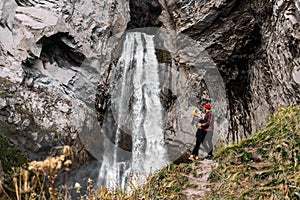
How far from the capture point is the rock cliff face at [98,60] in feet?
35.3

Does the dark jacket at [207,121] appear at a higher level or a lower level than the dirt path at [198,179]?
higher

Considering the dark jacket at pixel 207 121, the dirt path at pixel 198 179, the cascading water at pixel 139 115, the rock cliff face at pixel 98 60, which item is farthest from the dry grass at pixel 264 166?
the cascading water at pixel 139 115

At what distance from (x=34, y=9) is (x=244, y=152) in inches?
446

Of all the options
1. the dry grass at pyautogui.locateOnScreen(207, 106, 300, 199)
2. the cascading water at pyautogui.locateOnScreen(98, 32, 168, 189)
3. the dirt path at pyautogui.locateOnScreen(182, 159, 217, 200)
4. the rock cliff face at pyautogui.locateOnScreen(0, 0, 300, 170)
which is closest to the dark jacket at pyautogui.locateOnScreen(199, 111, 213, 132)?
the dry grass at pyautogui.locateOnScreen(207, 106, 300, 199)

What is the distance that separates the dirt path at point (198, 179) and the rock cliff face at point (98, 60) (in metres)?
5.39

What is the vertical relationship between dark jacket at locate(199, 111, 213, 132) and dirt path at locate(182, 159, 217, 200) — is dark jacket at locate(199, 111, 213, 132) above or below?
above

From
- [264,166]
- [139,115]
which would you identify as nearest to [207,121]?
[264,166]

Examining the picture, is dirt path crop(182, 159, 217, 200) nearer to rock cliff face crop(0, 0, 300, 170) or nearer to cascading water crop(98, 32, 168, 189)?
rock cliff face crop(0, 0, 300, 170)

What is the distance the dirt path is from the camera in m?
4.19

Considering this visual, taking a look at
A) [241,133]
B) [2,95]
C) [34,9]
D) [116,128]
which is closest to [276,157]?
[241,133]

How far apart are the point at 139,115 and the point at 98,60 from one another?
3.27 m

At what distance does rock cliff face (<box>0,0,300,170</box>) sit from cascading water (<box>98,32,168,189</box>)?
28.9 inches

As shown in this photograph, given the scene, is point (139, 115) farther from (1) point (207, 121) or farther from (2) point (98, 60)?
(1) point (207, 121)

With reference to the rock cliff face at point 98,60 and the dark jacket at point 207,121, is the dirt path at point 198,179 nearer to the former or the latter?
the dark jacket at point 207,121
